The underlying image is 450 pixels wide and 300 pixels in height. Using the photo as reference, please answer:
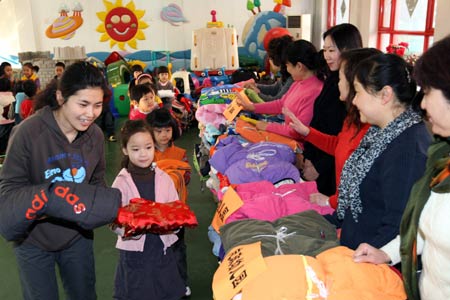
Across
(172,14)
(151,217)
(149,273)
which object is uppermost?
(172,14)

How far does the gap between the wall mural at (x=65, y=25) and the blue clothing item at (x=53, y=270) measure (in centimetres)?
919

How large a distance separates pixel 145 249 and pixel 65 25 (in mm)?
9165

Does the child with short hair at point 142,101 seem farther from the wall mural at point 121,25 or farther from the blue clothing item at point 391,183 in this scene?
the wall mural at point 121,25

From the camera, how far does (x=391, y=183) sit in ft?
4.65

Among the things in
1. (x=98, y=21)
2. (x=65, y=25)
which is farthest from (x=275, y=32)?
(x=65, y=25)

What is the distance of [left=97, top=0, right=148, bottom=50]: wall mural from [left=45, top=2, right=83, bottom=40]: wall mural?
46 centimetres

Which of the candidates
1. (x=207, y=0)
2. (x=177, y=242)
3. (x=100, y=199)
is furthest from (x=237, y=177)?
(x=207, y=0)

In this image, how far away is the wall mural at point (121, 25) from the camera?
10.3 m

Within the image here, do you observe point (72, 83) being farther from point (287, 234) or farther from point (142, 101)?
point (142, 101)

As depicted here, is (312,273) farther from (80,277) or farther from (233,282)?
(80,277)

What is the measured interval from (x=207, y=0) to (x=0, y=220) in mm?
9542

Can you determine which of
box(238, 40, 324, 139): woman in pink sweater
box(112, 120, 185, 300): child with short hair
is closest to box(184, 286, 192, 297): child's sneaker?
box(112, 120, 185, 300): child with short hair

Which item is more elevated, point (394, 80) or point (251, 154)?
point (394, 80)

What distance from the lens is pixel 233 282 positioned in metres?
1.38
